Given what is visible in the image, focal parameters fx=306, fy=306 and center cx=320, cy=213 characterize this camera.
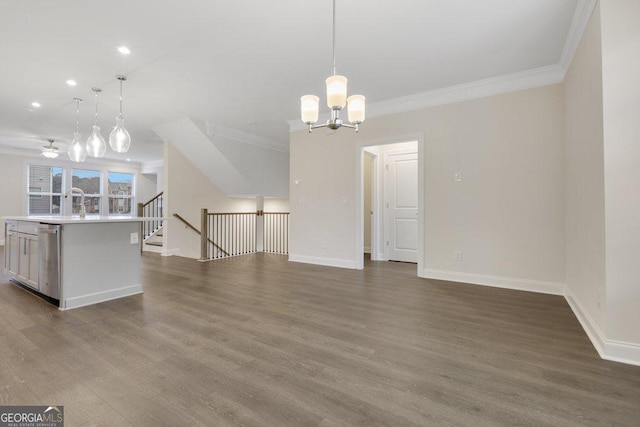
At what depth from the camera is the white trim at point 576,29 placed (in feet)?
8.21

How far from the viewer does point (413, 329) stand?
8.80ft

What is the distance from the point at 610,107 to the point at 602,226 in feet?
2.80

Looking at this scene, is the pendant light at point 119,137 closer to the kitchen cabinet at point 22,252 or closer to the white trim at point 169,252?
the kitchen cabinet at point 22,252

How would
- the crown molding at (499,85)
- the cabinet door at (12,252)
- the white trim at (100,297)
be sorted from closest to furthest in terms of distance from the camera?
1. the crown molding at (499,85)
2. the white trim at (100,297)
3. the cabinet door at (12,252)

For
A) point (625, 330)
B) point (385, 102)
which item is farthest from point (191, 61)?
point (625, 330)

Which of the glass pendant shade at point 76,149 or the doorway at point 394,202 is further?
the doorway at point 394,202

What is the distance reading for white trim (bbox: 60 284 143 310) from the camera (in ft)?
10.6

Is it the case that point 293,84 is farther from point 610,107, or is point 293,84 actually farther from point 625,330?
point 625,330

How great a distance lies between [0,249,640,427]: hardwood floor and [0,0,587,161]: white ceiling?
277 centimetres

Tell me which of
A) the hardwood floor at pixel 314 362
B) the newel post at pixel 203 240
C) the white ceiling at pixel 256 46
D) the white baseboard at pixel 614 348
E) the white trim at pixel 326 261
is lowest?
the hardwood floor at pixel 314 362

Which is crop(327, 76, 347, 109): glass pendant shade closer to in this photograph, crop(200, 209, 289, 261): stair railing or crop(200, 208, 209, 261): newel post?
crop(200, 208, 209, 261): newel post

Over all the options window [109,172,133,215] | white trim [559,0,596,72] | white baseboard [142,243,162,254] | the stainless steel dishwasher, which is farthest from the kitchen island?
window [109,172,133,215]

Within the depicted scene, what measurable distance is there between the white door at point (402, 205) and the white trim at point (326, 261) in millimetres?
1293

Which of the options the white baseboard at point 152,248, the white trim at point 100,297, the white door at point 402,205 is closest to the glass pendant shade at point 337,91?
A: the white trim at point 100,297
